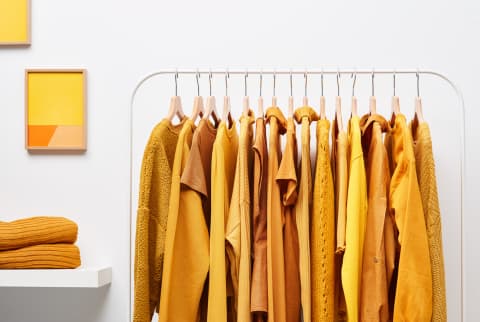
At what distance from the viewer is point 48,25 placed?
2154 mm

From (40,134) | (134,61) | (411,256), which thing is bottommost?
(411,256)

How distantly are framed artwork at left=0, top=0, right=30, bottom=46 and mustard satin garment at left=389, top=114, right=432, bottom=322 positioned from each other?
53.8 inches

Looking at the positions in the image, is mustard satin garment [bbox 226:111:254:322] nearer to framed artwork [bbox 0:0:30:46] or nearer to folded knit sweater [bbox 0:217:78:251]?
folded knit sweater [bbox 0:217:78:251]

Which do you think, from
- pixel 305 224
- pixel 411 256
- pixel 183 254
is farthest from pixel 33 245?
pixel 411 256

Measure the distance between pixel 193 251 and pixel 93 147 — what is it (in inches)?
29.8

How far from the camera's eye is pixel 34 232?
1868mm

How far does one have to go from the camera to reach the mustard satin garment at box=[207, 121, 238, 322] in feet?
4.86

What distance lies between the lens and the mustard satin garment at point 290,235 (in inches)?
59.9

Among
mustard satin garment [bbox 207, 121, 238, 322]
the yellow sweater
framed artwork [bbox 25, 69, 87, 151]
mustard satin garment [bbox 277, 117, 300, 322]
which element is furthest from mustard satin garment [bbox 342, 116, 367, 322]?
framed artwork [bbox 25, 69, 87, 151]

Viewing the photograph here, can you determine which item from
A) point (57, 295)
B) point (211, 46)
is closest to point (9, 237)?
point (57, 295)

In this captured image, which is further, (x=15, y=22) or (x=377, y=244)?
(x=15, y=22)

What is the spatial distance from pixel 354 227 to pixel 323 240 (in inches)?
3.2

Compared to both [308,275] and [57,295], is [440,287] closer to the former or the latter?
[308,275]

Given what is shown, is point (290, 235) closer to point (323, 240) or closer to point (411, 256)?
point (323, 240)
